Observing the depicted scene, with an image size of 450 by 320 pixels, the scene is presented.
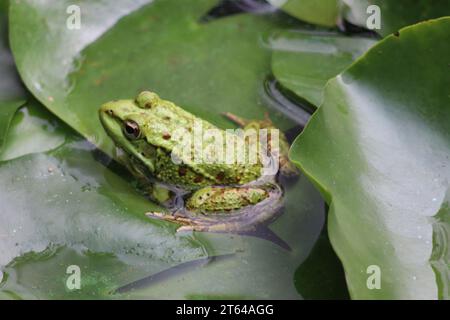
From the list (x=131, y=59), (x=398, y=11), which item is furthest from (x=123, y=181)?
(x=398, y=11)

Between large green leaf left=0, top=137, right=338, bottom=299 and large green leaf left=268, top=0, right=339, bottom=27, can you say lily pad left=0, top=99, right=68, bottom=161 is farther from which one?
large green leaf left=268, top=0, right=339, bottom=27

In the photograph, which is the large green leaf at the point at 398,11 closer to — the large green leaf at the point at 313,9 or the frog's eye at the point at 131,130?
the large green leaf at the point at 313,9

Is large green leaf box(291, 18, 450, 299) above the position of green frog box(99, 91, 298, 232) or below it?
above

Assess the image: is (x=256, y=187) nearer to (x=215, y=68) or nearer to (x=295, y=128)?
(x=295, y=128)

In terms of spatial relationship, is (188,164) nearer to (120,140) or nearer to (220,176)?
(220,176)

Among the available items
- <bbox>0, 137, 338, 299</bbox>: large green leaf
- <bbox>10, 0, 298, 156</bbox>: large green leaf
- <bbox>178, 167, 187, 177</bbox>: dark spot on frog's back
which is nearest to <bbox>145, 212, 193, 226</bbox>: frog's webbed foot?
<bbox>0, 137, 338, 299</bbox>: large green leaf

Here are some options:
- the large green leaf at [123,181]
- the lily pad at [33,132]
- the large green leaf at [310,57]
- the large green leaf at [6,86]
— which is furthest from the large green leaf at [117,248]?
the large green leaf at [310,57]

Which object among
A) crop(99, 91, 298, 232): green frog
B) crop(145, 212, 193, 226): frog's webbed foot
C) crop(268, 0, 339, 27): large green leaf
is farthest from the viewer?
crop(268, 0, 339, 27): large green leaf
